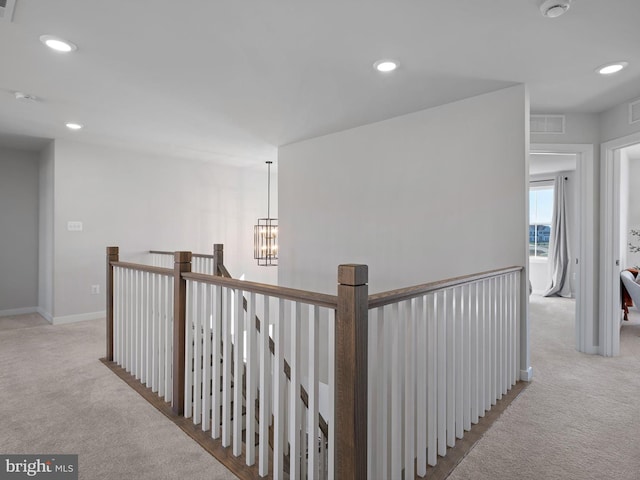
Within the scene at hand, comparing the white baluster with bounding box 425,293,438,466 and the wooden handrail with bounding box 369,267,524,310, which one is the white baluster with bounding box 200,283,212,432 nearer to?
the wooden handrail with bounding box 369,267,524,310

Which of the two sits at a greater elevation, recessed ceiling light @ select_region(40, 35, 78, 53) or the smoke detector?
recessed ceiling light @ select_region(40, 35, 78, 53)

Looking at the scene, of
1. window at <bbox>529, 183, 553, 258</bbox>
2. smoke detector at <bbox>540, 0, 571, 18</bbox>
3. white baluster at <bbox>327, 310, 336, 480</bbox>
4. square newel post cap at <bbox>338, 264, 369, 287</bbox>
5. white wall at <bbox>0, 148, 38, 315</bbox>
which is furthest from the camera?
window at <bbox>529, 183, 553, 258</bbox>

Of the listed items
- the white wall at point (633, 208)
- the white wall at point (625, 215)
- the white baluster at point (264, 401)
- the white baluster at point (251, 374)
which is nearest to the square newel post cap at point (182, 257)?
the white baluster at point (251, 374)

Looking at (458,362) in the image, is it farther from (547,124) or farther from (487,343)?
(547,124)

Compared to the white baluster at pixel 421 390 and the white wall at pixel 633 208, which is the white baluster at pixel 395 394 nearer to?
the white baluster at pixel 421 390

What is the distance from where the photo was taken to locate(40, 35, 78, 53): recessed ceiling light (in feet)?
7.59

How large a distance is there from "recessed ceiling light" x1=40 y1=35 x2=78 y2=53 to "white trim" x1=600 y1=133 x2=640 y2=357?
453cm

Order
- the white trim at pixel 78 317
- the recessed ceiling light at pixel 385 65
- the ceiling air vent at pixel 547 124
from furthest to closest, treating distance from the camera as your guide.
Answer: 1. the white trim at pixel 78 317
2. the ceiling air vent at pixel 547 124
3. the recessed ceiling light at pixel 385 65

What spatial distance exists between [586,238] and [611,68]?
1.61 metres

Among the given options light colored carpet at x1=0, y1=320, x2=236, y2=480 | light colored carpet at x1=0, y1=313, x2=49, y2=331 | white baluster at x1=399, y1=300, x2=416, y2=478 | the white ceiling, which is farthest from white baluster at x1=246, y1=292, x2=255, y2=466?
light colored carpet at x1=0, y1=313, x2=49, y2=331

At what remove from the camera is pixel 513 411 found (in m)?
2.46

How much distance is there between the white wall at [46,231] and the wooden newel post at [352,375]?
4985mm

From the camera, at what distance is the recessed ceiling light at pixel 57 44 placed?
2.31 meters

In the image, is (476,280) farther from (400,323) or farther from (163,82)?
(163,82)
